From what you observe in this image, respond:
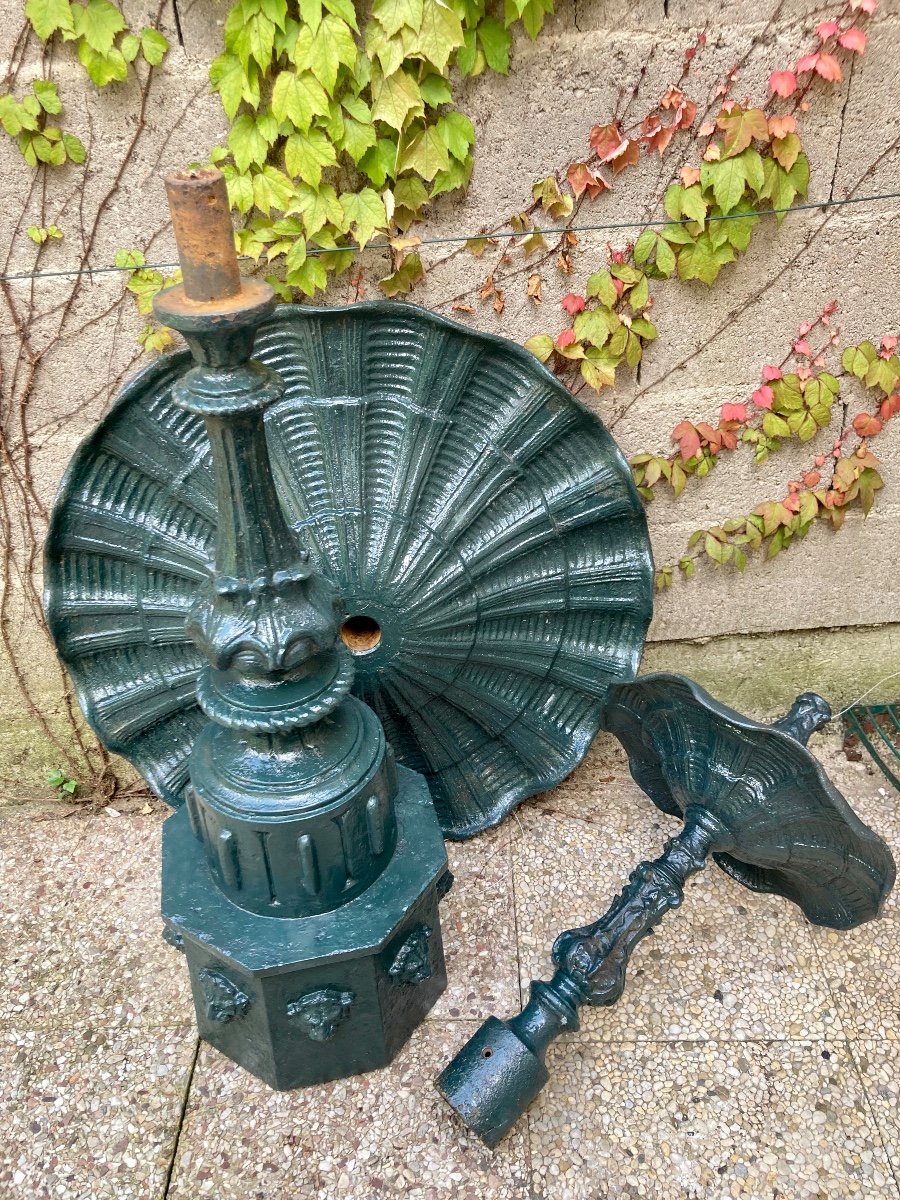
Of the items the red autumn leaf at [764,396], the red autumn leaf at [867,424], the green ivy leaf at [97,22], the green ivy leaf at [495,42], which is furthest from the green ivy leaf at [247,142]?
the red autumn leaf at [867,424]

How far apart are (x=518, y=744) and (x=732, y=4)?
235cm

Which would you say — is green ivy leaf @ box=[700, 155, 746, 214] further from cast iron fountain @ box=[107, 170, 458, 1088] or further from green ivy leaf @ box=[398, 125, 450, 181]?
cast iron fountain @ box=[107, 170, 458, 1088]

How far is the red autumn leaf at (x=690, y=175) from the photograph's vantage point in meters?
2.66

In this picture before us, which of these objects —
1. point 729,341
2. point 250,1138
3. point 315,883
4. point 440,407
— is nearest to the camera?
point 315,883

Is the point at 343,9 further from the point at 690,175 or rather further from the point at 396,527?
the point at 396,527

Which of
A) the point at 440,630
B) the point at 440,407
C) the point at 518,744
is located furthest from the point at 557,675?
the point at 440,407

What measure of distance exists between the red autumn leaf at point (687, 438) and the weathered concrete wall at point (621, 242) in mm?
45

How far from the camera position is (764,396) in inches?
122

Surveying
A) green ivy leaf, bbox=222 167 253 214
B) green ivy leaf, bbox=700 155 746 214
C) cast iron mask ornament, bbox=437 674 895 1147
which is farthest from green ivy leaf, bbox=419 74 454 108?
→ cast iron mask ornament, bbox=437 674 895 1147

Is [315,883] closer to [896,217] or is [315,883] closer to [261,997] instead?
[261,997]

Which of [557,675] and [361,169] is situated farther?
[557,675]

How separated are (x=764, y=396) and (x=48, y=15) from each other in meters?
2.44

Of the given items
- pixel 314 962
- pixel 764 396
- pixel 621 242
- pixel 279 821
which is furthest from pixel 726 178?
pixel 314 962

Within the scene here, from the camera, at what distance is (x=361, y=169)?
103 inches
